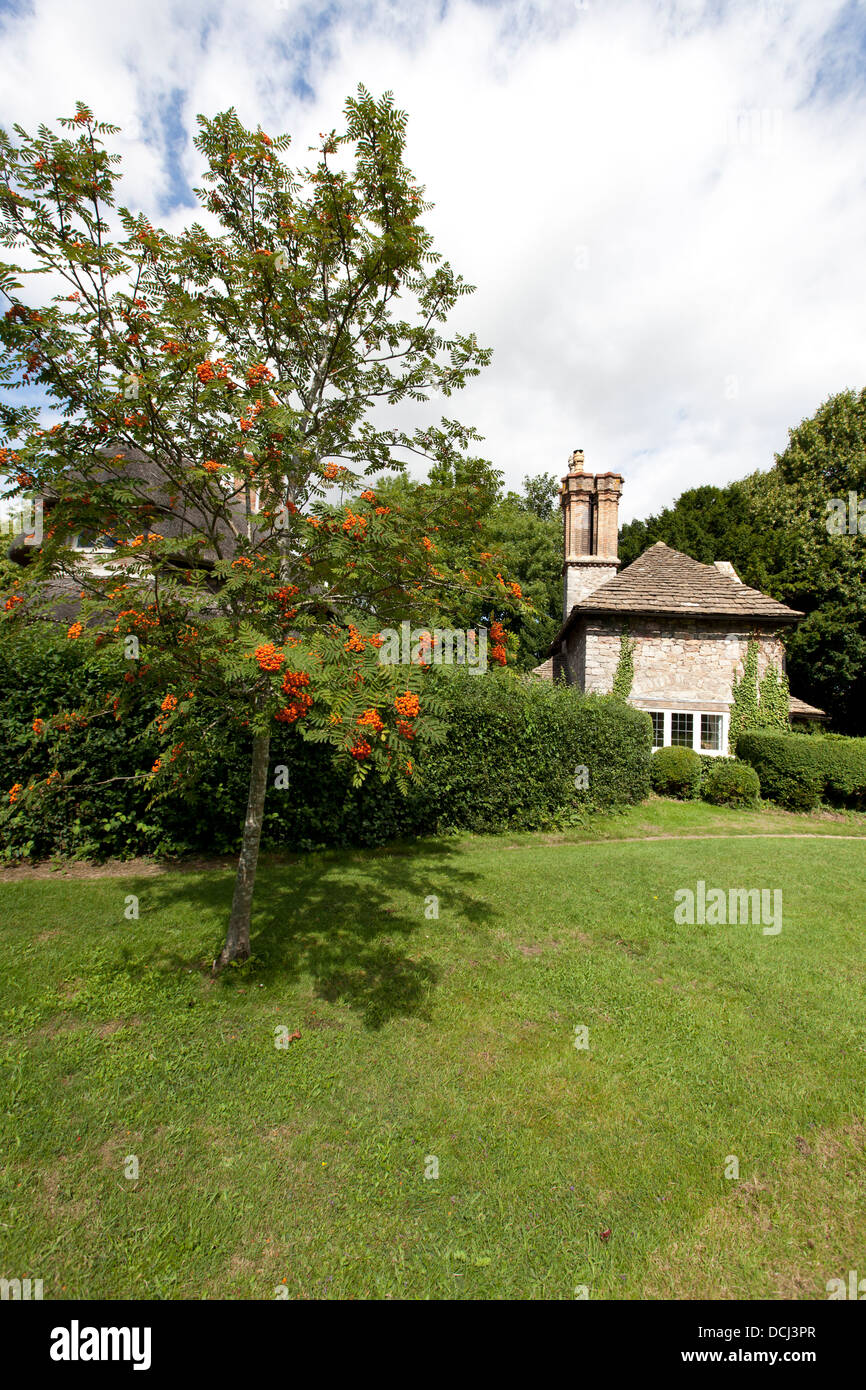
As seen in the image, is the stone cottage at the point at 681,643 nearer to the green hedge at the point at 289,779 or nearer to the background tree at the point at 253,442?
the green hedge at the point at 289,779

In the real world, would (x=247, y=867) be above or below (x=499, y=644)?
below

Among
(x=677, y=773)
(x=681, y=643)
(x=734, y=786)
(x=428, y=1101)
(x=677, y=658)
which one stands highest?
(x=681, y=643)

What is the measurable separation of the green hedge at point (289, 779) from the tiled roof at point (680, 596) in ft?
19.3

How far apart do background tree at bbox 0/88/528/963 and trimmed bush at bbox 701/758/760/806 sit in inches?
498

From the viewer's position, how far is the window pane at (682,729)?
17375 millimetres

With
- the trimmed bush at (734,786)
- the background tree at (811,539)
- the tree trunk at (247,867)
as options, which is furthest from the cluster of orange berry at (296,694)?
the background tree at (811,539)

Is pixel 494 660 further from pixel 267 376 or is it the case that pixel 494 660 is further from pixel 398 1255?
pixel 398 1255

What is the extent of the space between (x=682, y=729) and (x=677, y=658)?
2.13 meters

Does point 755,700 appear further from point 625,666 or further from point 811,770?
point 625,666

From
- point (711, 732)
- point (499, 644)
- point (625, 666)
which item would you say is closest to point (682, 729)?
point (711, 732)

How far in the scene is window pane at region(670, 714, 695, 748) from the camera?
17375 millimetres

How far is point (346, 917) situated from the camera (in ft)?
23.1
